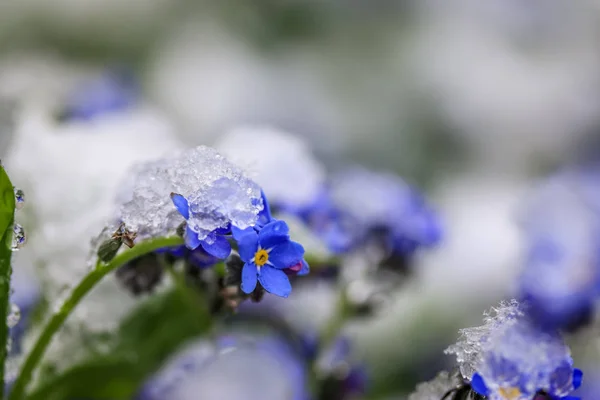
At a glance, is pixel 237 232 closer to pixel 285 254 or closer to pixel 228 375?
pixel 285 254

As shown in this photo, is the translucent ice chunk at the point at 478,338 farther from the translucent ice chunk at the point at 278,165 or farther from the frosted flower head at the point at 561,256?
the translucent ice chunk at the point at 278,165

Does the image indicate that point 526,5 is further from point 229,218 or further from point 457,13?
point 229,218

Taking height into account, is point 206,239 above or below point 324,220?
below

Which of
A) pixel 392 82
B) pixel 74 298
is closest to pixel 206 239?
pixel 74 298

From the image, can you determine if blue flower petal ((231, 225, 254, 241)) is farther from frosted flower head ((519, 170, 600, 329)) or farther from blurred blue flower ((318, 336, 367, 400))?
blurred blue flower ((318, 336, 367, 400))

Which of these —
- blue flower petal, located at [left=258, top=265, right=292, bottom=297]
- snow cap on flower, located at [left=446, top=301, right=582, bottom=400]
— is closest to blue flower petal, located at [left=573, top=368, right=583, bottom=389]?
snow cap on flower, located at [left=446, top=301, right=582, bottom=400]

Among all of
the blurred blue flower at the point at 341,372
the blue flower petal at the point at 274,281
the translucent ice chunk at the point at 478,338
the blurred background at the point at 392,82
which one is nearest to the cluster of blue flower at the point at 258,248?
the blue flower petal at the point at 274,281
